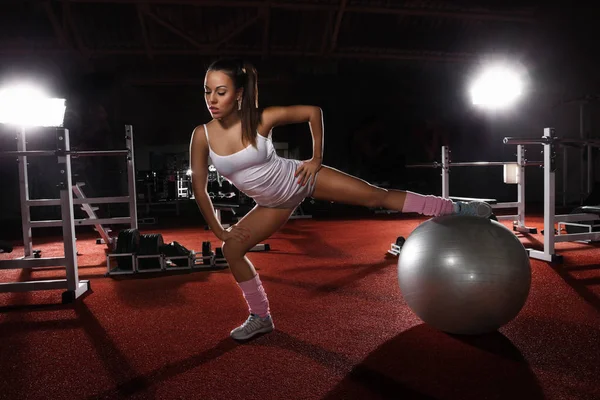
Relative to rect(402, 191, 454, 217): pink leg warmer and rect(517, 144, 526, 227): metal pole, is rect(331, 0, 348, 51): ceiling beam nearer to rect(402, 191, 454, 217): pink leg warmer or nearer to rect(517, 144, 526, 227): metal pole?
rect(517, 144, 526, 227): metal pole

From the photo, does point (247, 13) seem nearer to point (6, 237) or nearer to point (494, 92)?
point (494, 92)

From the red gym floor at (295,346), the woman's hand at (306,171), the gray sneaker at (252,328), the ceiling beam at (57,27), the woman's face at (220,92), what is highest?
the ceiling beam at (57,27)

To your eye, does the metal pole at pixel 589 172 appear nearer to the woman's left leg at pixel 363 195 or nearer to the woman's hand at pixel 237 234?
the woman's left leg at pixel 363 195

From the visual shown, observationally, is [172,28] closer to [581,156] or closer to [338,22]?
[338,22]

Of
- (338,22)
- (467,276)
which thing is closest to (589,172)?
(338,22)

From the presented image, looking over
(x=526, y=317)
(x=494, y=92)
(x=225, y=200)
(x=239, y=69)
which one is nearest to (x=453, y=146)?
(x=494, y=92)

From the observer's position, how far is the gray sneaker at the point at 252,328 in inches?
86.8

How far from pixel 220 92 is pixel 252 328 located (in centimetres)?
126

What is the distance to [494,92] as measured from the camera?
377 inches

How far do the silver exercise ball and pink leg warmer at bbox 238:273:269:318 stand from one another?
0.79 meters

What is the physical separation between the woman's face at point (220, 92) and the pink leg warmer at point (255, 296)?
0.91 metres

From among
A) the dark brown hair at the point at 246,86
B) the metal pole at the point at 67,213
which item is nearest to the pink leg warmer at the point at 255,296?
the dark brown hair at the point at 246,86

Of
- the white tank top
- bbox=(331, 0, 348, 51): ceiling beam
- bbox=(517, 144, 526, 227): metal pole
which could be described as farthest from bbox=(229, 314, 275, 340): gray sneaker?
bbox=(331, 0, 348, 51): ceiling beam

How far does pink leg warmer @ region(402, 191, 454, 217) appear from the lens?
7.10ft
